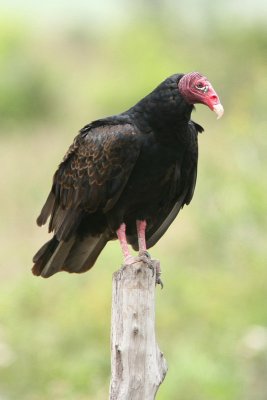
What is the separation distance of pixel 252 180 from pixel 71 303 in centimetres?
201

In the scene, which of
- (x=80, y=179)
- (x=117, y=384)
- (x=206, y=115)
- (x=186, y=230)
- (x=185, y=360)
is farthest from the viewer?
(x=206, y=115)

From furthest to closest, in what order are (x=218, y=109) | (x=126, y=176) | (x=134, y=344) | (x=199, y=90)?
(x=126, y=176)
(x=199, y=90)
(x=218, y=109)
(x=134, y=344)

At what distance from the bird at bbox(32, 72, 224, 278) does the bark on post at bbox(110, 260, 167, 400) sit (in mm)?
380

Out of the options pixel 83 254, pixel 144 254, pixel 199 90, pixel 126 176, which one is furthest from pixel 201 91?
pixel 83 254

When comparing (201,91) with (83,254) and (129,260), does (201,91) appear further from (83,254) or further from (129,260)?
(83,254)

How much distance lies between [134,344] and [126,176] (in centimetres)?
108

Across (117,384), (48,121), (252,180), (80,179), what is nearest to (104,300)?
(252,180)

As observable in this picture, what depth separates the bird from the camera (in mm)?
5793

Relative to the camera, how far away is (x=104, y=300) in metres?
10.0

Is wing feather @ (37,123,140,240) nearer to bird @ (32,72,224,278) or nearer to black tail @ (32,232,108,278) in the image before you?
bird @ (32,72,224,278)

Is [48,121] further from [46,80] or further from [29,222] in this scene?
[29,222]

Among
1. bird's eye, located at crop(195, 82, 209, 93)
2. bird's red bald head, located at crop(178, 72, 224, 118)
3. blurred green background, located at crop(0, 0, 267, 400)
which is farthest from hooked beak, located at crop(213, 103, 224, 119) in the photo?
blurred green background, located at crop(0, 0, 267, 400)

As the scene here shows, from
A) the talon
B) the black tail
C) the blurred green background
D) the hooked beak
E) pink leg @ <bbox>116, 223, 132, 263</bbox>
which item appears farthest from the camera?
the blurred green background

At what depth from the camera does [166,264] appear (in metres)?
11.2
